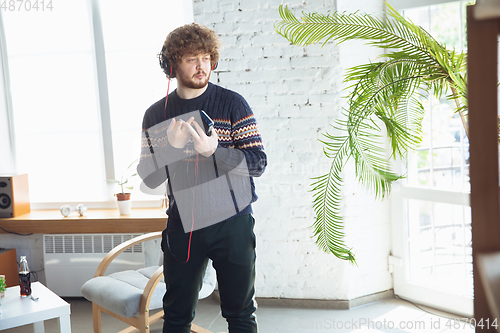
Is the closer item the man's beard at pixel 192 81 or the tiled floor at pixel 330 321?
the man's beard at pixel 192 81

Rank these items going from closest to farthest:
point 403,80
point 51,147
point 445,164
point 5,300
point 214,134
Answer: point 214,134 → point 403,80 → point 5,300 → point 445,164 → point 51,147

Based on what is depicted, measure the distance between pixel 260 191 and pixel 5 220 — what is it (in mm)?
1974

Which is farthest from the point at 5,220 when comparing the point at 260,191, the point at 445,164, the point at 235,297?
the point at 445,164

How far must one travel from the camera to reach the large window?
330 cm

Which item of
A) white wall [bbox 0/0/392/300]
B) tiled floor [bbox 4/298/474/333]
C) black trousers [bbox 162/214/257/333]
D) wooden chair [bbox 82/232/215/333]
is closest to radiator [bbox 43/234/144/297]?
tiled floor [bbox 4/298/474/333]

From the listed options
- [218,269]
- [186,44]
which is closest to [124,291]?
[218,269]

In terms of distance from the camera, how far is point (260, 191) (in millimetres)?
2854

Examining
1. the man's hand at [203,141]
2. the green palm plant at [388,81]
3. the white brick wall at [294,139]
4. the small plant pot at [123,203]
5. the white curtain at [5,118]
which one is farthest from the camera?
the white curtain at [5,118]

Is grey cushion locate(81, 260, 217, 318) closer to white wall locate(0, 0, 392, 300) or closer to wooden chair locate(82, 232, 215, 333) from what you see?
wooden chair locate(82, 232, 215, 333)

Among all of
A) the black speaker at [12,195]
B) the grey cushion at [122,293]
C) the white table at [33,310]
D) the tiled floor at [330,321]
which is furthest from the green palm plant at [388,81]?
the black speaker at [12,195]

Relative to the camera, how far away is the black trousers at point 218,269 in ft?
5.18

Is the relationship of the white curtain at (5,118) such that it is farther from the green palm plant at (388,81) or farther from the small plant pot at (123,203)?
the green palm plant at (388,81)

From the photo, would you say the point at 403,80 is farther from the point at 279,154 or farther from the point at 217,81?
the point at 217,81

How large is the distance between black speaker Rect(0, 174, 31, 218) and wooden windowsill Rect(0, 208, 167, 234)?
0.08 meters
